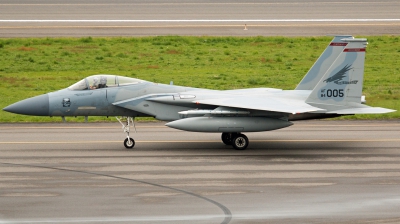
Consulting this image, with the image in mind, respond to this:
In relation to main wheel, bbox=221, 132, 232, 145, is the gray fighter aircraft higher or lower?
higher

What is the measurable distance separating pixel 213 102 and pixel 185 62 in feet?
63.6

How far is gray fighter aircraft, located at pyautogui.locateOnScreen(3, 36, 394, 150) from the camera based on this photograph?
23.1m

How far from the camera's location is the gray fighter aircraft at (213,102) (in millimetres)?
23125

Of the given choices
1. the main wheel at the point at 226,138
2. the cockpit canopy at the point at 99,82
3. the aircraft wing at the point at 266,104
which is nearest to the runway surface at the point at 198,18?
the cockpit canopy at the point at 99,82

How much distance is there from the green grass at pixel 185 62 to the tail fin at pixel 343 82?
34.2 ft

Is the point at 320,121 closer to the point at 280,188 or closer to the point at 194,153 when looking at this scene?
the point at 194,153

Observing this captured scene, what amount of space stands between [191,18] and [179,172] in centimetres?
3550

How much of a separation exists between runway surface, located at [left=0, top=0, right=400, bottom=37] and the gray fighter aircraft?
80.3ft

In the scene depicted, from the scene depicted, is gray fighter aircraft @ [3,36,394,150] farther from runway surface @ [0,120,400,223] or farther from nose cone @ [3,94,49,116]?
runway surface @ [0,120,400,223]

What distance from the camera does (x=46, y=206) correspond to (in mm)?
16609

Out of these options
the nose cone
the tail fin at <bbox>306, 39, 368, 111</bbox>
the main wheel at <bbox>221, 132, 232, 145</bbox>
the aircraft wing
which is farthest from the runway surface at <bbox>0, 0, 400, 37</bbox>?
the nose cone

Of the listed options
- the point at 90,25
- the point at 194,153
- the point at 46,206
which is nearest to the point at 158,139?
the point at 194,153

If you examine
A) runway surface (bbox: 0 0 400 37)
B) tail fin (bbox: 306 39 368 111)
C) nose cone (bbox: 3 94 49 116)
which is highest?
runway surface (bbox: 0 0 400 37)

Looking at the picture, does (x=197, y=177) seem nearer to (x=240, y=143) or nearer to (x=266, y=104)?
(x=240, y=143)
